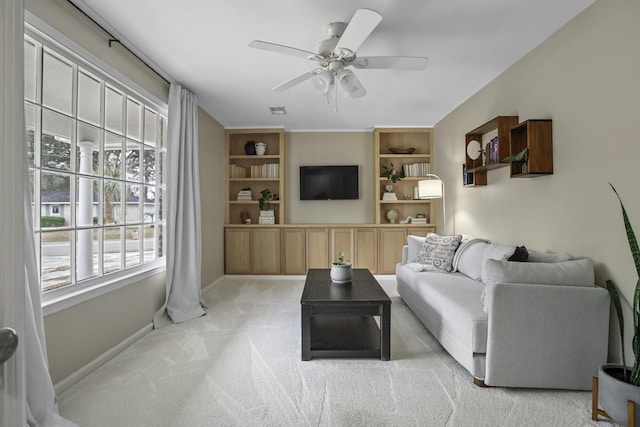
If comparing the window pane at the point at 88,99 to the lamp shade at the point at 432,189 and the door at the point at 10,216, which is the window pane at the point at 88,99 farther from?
the lamp shade at the point at 432,189

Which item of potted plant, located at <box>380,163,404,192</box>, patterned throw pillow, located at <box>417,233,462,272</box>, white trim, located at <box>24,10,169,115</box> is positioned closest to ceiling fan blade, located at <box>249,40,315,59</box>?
white trim, located at <box>24,10,169,115</box>

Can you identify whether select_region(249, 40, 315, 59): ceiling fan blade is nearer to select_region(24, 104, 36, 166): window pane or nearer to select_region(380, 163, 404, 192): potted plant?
select_region(24, 104, 36, 166): window pane

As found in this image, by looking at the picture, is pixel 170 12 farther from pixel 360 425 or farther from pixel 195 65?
pixel 360 425

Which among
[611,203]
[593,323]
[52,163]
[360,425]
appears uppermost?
[52,163]

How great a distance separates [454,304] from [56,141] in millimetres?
2961

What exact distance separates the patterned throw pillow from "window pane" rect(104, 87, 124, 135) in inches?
130

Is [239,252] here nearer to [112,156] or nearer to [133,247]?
[133,247]

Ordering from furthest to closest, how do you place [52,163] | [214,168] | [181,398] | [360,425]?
[214,168]
[52,163]
[181,398]
[360,425]

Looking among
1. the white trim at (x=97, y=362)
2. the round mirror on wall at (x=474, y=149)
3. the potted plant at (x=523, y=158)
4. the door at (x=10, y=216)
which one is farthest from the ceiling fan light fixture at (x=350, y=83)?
the white trim at (x=97, y=362)

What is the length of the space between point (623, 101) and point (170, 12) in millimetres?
3025

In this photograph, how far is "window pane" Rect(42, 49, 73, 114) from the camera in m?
2.07

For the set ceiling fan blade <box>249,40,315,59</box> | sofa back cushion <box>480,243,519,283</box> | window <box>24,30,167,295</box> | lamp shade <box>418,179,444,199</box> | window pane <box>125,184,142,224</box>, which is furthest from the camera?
lamp shade <box>418,179,444,199</box>

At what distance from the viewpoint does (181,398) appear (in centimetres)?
199

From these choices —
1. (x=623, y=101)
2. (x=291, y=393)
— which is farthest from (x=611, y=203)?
(x=291, y=393)
